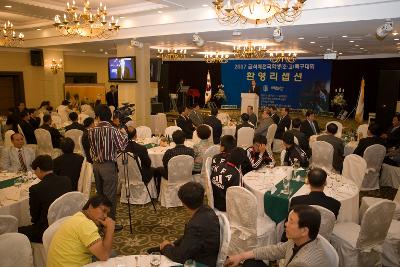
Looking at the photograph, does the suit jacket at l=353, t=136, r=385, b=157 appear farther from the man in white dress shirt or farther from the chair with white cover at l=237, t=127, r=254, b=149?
the man in white dress shirt

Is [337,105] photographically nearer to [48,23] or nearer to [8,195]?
[48,23]

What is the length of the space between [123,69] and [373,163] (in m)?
7.48

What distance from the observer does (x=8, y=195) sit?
400cm

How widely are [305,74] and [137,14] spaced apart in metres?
13.0

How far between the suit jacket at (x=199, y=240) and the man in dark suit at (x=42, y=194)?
4.91 feet

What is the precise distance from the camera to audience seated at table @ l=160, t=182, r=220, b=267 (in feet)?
8.41

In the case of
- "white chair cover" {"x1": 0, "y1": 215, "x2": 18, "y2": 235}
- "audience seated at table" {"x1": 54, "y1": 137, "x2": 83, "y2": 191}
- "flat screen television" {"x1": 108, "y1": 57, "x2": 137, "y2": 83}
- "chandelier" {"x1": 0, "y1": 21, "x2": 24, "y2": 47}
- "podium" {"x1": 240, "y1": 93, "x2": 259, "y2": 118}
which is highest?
"chandelier" {"x1": 0, "y1": 21, "x2": 24, "y2": 47}

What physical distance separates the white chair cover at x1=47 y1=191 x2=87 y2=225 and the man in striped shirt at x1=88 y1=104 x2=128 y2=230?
1.05 m

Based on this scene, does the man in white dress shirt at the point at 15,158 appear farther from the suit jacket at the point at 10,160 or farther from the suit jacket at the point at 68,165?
the suit jacket at the point at 68,165

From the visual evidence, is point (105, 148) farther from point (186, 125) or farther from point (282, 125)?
point (282, 125)

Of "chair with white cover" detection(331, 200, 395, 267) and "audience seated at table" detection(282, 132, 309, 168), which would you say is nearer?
"chair with white cover" detection(331, 200, 395, 267)

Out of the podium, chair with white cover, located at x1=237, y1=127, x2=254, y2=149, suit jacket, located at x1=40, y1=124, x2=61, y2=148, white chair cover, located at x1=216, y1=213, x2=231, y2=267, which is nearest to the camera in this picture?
white chair cover, located at x1=216, y1=213, x2=231, y2=267

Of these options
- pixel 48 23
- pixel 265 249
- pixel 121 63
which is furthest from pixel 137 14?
pixel 265 249

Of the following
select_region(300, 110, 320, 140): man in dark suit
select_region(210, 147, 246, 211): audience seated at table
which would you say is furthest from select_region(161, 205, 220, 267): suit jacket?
select_region(300, 110, 320, 140): man in dark suit
